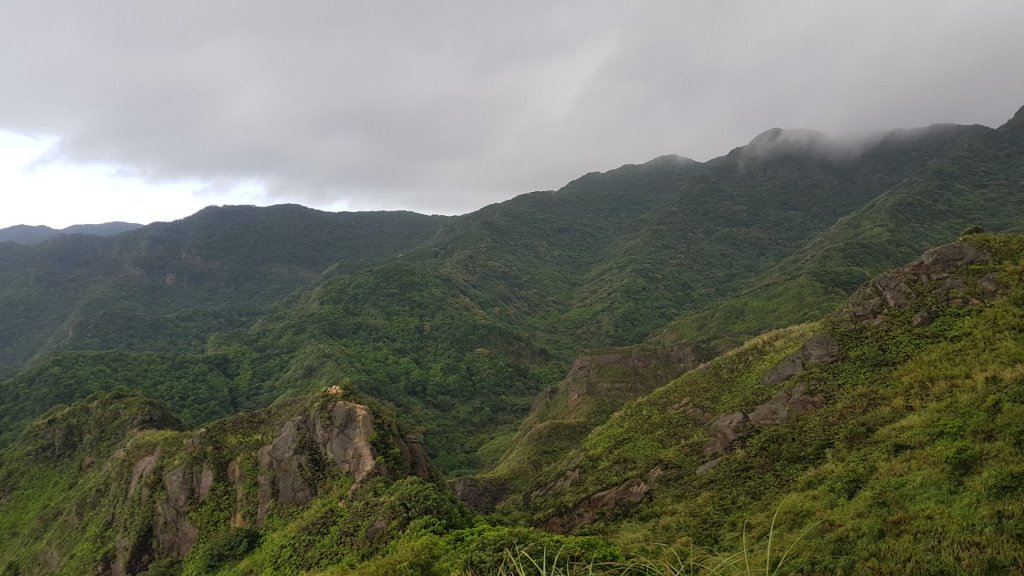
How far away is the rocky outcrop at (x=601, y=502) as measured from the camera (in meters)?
24.7

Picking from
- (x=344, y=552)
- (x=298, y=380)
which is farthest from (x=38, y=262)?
(x=344, y=552)

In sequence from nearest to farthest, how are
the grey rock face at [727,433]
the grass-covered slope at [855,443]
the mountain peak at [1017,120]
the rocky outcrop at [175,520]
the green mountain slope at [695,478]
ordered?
the grass-covered slope at [855,443], the green mountain slope at [695,478], the rocky outcrop at [175,520], the grey rock face at [727,433], the mountain peak at [1017,120]

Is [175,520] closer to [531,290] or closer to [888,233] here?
[531,290]

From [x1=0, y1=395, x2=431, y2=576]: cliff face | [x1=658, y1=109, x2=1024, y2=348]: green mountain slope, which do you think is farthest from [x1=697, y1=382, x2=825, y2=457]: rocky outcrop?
[x1=658, y1=109, x2=1024, y2=348]: green mountain slope

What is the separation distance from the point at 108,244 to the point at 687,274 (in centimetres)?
20294

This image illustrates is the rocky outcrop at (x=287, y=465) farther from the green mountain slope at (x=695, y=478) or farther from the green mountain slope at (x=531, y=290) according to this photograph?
the green mountain slope at (x=531, y=290)

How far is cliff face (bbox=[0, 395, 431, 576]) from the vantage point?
21.6 metres

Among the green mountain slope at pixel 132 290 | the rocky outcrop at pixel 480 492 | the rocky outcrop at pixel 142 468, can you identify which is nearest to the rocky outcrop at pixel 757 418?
the rocky outcrop at pixel 480 492

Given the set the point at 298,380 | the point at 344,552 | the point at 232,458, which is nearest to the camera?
the point at 344,552

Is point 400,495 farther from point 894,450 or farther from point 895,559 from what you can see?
point 894,450

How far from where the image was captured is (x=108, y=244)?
190 metres

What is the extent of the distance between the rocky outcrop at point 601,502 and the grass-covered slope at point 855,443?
88 millimetres

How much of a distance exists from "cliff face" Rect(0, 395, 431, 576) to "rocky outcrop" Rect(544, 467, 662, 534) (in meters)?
7.50

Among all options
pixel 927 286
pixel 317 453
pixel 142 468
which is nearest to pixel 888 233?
pixel 927 286
